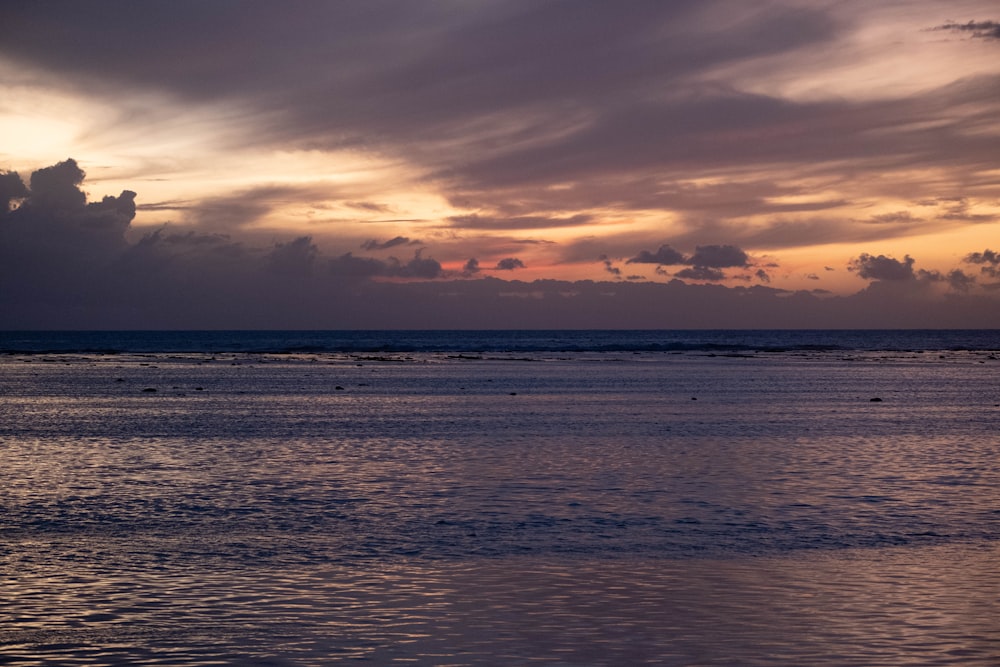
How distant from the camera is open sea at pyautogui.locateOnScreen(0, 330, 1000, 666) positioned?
1056 centimetres

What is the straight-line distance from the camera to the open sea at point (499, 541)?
10.6m

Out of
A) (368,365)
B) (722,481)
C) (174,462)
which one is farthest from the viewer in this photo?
(368,365)

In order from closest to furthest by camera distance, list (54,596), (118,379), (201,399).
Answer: (54,596)
(201,399)
(118,379)

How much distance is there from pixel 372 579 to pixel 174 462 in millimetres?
13297

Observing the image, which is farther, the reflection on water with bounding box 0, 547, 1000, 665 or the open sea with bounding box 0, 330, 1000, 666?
the open sea with bounding box 0, 330, 1000, 666

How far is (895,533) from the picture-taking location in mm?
16172

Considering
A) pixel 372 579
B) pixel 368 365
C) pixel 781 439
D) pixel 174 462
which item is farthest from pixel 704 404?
pixel 368 365

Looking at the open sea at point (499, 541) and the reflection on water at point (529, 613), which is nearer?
the reflection on water at point (529, 613)

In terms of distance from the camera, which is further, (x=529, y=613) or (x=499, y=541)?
(x=499, y=541)

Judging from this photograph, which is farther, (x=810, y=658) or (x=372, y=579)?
(x=372, y=579)

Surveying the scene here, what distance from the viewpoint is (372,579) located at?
43.0 feet

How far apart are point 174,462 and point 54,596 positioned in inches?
499

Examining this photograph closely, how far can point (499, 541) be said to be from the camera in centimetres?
1545

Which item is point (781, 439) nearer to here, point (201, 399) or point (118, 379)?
point (201, 399)
